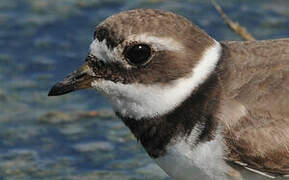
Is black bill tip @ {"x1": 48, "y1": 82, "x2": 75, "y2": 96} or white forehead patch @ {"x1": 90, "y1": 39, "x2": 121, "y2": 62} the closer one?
white forehead patch @ {"x1": 90, "y1": 39, "x2": 121, "y2": 62}

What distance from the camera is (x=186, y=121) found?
19.8 feet

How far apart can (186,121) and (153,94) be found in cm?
33

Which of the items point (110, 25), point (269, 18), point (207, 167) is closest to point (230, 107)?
point (207, 167)

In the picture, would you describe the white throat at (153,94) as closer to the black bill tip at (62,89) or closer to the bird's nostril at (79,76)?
the bird's nostril at (79,76)

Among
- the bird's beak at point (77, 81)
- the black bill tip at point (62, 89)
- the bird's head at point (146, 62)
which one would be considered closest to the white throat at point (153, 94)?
the bird's head at point (146, 62)

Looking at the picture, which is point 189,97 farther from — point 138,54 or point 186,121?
point 138,54

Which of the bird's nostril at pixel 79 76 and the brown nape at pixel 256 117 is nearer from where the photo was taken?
the brown nape at pixel 256 117

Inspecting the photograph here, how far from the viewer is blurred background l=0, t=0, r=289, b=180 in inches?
320

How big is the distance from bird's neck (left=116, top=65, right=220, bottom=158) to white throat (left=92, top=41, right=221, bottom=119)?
0.14 feet

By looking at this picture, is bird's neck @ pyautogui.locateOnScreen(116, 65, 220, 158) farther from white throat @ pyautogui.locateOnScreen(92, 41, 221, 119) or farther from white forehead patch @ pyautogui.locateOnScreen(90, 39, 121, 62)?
white forehead patch @ pyautogui.locateOnScreen(90, 39, 121, 62)

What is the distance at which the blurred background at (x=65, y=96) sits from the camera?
8133mm

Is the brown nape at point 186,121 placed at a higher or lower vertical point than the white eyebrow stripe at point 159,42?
lower

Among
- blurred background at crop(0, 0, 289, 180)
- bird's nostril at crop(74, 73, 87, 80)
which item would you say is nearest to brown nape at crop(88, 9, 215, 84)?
bird's nostril at crop(74, 73, 87, 80)

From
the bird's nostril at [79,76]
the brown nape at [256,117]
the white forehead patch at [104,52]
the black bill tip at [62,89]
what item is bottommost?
the brown nape at [256,117]
